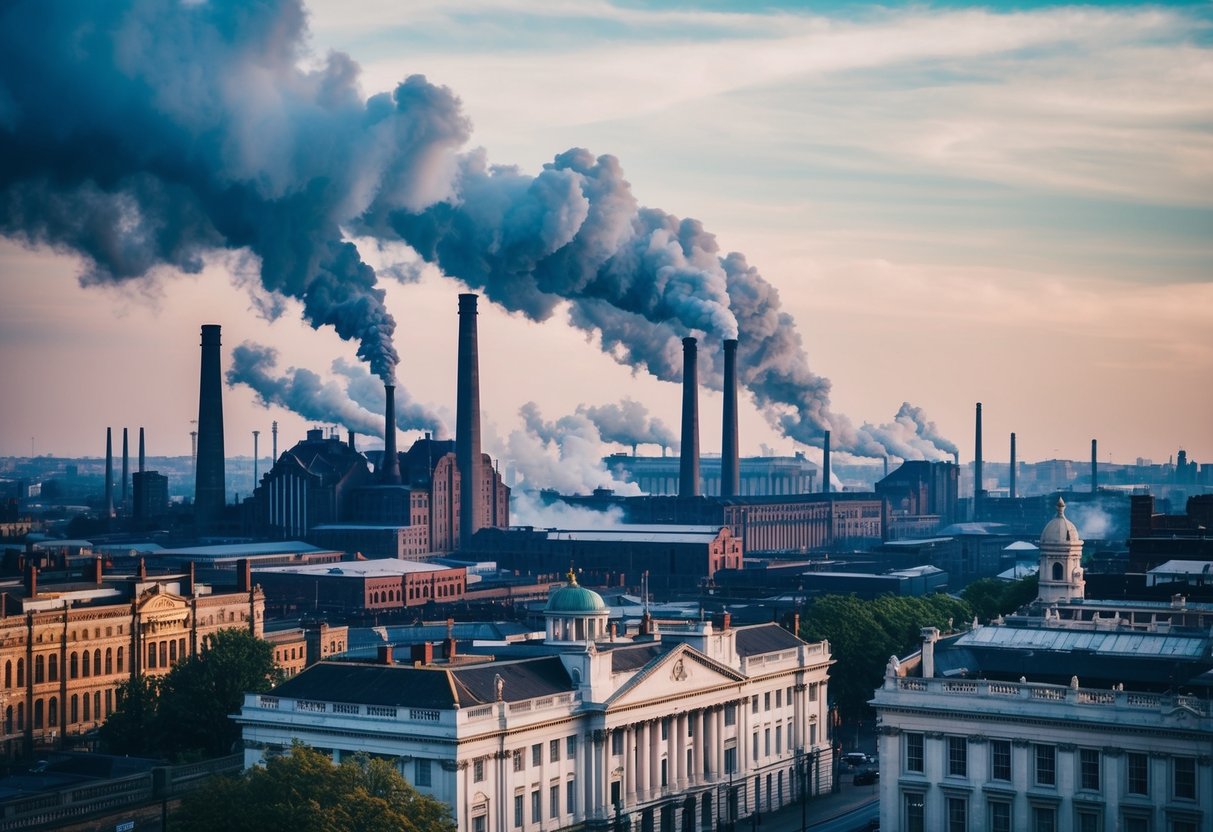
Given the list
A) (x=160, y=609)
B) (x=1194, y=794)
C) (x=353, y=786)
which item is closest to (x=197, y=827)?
(x=353, y=786)

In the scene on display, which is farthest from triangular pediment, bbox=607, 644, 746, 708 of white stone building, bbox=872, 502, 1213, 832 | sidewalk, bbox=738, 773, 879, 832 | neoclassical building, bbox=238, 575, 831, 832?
white stone building, bbox=872, 502, 1213, 832

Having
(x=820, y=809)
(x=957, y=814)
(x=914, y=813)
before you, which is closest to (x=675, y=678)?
(x=820, y=809)

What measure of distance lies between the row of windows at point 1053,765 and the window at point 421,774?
73.7 ft

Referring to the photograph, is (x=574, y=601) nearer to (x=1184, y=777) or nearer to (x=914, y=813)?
(x=914, y=813)

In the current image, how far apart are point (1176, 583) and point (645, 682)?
49.6 m

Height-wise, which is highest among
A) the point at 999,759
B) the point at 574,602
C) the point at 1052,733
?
the point at 574,602

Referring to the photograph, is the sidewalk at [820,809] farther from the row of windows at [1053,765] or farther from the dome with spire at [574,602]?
the row of windows at [1053,765]

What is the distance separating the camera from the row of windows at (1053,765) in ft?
260

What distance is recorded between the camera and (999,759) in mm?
84250

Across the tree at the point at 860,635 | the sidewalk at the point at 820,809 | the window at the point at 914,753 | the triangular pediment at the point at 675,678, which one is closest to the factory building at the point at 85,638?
the triangular pediment at the point at 675,678

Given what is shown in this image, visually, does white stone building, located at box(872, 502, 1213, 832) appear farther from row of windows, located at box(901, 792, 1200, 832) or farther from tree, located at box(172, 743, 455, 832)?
tree, located at box(172, 743, 455, 832)

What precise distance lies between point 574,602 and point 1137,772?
1310 inches

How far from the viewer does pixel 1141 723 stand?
3157 inches

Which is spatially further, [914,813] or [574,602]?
[574,602]
